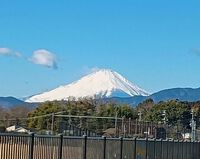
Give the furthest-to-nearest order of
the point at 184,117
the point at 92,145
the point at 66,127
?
1. the point at 184,117
2. the point at 66,127
3. the point at 92,145

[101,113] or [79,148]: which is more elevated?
[101,113]

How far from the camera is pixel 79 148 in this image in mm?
20328

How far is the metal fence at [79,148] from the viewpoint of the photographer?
16125 millimetres

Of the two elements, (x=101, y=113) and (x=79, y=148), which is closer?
(x=79, y=148)

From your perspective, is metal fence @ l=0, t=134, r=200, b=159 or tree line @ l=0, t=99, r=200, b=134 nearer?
metal fence @ l=0, t=134, r=200, b=159

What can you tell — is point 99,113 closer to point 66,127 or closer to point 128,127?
point 128,127

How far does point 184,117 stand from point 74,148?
105 metres

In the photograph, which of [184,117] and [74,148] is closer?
[74,148]

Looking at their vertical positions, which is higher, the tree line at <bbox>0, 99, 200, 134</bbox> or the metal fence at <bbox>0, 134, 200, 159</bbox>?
the tree line at <bbox>0, 99, 200, 134</bbox>

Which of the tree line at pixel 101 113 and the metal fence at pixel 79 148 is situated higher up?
the tree line at pixel 101 113

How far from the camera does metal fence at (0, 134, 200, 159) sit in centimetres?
1612

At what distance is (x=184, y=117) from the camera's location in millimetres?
123438

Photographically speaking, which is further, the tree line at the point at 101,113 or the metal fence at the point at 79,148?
the tree line at the point at 101,113

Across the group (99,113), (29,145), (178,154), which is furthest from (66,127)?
(99,113)
